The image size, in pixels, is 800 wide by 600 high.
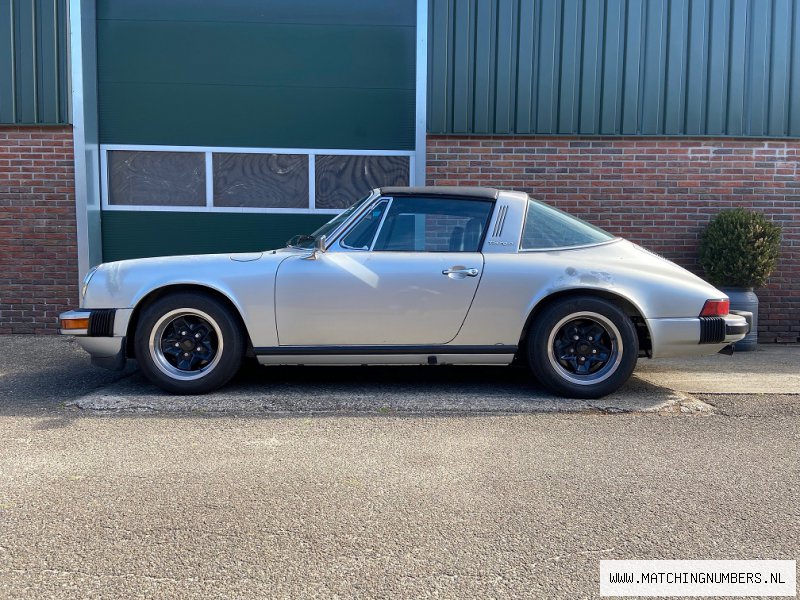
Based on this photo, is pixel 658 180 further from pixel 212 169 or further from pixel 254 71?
pixel 212 169

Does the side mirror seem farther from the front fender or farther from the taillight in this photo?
the taillight

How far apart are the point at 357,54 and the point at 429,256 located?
432cm

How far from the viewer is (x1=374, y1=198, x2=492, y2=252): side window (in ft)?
16.3

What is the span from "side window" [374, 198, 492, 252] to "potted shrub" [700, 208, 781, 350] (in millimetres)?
3624

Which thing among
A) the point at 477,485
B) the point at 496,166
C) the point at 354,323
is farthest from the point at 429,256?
the point at 496,166

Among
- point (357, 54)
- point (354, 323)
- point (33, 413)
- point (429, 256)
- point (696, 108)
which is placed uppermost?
point (357, 54)

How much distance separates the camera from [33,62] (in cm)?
774

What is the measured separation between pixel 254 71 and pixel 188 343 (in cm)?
451

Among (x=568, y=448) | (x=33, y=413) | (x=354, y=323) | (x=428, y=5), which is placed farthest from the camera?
(x=428, y=5)

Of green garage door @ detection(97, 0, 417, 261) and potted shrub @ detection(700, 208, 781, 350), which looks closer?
potted shrub @ detection(700, 208, 781, 350)

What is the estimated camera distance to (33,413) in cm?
449

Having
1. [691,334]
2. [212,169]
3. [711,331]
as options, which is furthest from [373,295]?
[212,169]

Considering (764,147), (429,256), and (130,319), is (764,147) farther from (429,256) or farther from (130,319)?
(130,319)

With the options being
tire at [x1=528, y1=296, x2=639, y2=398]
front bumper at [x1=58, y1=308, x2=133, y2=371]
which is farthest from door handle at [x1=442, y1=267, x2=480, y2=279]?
front bumper at [x1=58, y1=308, x2=133, y2=371]
